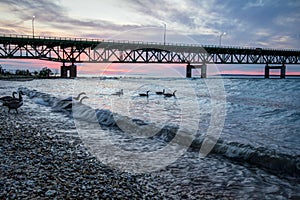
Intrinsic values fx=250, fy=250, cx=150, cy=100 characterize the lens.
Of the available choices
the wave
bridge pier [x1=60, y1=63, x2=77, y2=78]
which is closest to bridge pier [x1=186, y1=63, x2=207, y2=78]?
bridge pier [x1=60, y1=63, x2=77, y2=78]

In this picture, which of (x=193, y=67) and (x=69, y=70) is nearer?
(x=69, y=70)

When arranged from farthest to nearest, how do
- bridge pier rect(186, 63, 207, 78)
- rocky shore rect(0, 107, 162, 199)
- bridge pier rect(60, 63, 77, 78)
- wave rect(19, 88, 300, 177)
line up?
1. bridge pier rect(186, 63, 207, 78)
2. bridge pier rect(60, 63, 77, 78)
3. wave rect(19, 88, 300, 177)
4. rocky shore rect(0, 107, 162, 199)

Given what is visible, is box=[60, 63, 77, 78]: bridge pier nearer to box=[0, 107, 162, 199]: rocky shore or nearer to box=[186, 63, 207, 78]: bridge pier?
box=[186, 63, 207, 78]: bridge pier

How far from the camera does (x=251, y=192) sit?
4684 mm

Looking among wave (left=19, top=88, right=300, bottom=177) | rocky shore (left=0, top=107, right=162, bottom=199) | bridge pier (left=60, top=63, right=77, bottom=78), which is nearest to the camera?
rocky shore (left=0, top=107, right=162, bottom=199)

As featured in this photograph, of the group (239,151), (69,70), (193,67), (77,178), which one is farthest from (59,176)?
(193,67)

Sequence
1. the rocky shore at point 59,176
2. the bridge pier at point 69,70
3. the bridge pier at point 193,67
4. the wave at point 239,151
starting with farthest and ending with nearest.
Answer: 1. the bridge pier at point 193,67
2. the bridge pier at point 69,70
3. the wave at point 239,151
4. the rocky shore at point 59,176

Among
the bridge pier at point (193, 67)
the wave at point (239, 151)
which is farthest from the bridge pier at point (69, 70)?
the wave at point (239, 151)

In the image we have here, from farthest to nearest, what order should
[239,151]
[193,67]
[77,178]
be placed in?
[193,67] → [239,151] → [77,178]

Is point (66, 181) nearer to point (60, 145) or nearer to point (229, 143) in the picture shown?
point (60, 145)

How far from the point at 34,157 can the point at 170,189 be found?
328cm

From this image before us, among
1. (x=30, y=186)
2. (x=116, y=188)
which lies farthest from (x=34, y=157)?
(x=116, y=188)

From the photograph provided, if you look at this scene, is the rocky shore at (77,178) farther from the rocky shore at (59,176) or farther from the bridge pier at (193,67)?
the bridge pier at (193,67)

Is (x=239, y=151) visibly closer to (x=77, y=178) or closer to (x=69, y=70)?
(x=77, y=178)
